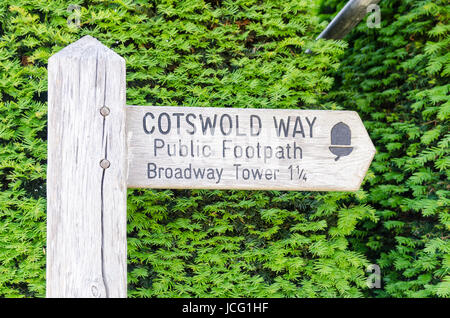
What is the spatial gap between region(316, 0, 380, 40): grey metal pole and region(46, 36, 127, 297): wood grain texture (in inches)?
88.3

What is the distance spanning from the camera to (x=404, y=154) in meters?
3.42

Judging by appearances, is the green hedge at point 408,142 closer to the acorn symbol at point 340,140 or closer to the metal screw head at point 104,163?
the acorn symbol at point 340,140

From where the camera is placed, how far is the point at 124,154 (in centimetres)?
156

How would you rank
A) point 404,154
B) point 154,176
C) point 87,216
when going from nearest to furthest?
point 87,216 < point 154,176 < point 404,154

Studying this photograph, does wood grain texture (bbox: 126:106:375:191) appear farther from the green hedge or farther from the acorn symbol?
the green hedge

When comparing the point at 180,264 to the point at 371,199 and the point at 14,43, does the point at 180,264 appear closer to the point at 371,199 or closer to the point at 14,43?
the point at 14,43

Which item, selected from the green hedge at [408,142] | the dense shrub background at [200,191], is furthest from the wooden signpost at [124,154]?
the green hedge at [408,142]

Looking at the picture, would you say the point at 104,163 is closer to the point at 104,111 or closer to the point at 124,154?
the point at 124,154

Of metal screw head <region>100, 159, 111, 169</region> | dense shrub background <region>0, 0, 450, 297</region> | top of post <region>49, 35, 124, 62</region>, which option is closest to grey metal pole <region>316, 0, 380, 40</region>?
dense shrub background <region>0, 0, 450, 297</region>

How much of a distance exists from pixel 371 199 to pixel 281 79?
1558 millimetres

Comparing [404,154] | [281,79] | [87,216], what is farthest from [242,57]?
[404,154]

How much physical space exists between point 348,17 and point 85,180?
268cm

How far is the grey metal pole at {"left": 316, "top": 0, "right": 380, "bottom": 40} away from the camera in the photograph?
3248 mm

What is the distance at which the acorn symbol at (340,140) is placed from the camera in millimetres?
1842
